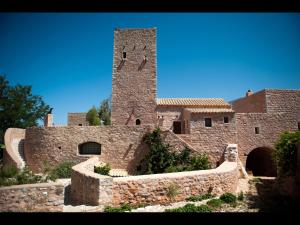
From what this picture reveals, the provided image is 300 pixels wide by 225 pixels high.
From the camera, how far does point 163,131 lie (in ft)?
50.9

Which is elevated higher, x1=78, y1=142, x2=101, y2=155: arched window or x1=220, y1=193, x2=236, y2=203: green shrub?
x1=78, y1=142, x2=101, y2=155: arched window

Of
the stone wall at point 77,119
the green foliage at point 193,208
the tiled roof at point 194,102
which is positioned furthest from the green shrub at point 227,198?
the stone wall at point 77,119

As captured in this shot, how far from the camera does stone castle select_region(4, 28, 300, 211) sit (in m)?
16.0

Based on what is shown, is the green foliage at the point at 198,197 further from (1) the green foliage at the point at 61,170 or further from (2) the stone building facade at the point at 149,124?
(1) the green foliage at the point at 61,170

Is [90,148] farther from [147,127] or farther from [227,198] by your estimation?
[227,198]

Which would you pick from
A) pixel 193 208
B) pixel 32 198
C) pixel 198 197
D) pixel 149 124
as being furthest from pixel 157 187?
pixel 149 124

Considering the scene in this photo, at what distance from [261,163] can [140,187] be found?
47.8ft

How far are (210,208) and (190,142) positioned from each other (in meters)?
8.25

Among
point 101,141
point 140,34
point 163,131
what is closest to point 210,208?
point 163,131

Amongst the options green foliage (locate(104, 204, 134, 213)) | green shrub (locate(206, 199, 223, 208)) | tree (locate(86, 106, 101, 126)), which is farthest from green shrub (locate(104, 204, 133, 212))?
tree (locate(86, 106, 101, 126))

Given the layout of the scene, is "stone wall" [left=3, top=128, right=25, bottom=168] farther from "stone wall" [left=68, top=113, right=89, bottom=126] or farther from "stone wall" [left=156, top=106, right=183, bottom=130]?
"stone wall" [left=156, top=106, right=183, bottom=130]

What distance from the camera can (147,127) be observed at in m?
16.0

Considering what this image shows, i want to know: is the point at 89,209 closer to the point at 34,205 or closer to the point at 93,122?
the point at 34,205

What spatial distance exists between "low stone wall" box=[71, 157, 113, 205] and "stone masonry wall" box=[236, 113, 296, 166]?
40.4 feet
